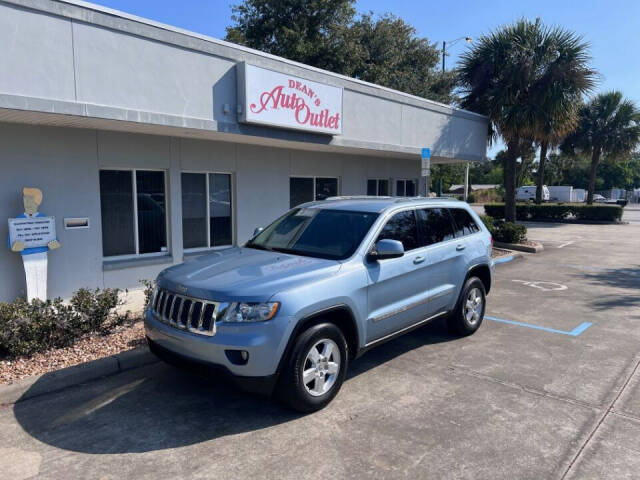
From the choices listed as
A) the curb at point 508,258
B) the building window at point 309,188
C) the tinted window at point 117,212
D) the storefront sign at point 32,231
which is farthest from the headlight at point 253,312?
the curb at point 508,258

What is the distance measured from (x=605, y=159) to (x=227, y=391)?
31.0m

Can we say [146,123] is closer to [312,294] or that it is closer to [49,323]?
[49,323]

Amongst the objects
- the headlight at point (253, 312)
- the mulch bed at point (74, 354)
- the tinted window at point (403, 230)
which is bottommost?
the mulch bed at point (74, 354)

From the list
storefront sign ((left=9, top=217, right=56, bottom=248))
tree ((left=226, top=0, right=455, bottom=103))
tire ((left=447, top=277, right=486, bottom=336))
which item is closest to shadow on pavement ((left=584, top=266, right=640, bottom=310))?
tire ((left=447, top=277, right=486, bottom=336))

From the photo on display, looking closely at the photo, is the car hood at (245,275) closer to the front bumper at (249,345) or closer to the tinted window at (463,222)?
the front bumper at (249,345)

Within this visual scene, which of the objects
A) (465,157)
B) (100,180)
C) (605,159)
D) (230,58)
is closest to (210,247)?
(100,180)

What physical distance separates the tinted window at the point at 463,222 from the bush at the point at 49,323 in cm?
442

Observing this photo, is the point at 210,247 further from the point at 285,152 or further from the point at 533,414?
the point at 533,414

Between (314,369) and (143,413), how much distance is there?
155 centimetres

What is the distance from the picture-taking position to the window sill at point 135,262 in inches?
303

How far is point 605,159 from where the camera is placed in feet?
94.0

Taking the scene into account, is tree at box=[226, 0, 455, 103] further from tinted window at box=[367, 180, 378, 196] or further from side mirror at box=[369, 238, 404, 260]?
side mirror at box=[369, 238, 404, 260]

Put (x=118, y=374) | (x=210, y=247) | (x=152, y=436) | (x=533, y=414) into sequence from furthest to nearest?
(x=210, y=247) → (x=118, y=374) → (x=533, y=414) → (x=152, y=436)

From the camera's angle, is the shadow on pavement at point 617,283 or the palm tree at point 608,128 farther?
the palm tree at point 608,128
